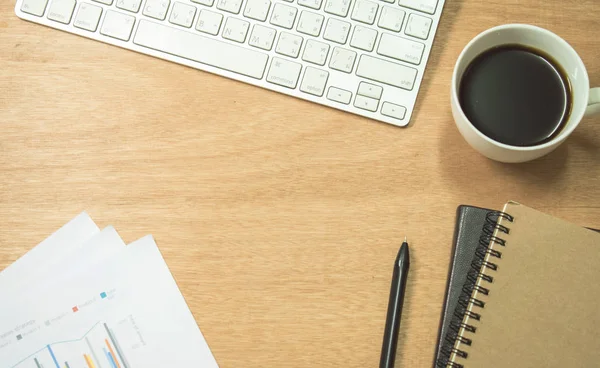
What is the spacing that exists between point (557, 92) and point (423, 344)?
0.85 ft

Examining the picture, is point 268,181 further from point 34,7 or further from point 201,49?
point 34,7

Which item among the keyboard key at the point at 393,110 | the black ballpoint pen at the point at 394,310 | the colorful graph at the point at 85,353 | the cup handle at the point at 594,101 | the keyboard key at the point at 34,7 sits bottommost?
the colorful graph at the point at 85,353

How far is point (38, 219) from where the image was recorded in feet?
1.90

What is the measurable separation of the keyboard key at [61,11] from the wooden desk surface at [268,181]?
0.02m

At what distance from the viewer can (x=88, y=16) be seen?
60 cm

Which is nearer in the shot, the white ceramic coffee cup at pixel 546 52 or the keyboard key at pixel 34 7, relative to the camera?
the white ceramic coffee cup at pixel 546 52

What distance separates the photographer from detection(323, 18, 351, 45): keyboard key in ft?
1.91

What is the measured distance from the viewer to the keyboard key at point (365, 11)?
58 centimetres

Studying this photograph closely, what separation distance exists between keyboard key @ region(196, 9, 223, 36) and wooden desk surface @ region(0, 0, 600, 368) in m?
0.04

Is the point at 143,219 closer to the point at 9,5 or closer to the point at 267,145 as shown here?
the point at 267,145

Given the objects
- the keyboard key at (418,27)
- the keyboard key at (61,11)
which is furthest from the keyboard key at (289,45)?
the keyboard key at (61,11)

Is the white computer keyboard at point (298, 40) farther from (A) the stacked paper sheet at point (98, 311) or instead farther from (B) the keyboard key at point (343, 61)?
(A) the stacked paper sheet at point (98, 311)

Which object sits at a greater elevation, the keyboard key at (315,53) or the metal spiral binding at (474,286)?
the keyboard key at (315,53)

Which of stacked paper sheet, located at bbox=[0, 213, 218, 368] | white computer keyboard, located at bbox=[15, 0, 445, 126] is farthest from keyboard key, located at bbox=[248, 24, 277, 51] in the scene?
stacked paper sheet, located at bbox=[0, 213, 218, 368]
